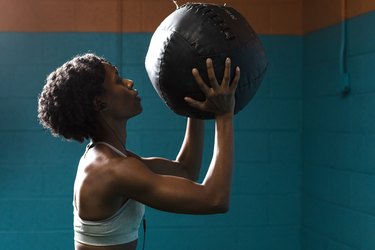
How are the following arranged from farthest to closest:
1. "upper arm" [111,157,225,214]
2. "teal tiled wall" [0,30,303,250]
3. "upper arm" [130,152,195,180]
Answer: "teal tiled wall" [0,30,303,250] → "upper arm" [130,152,195,180] → "upper arm" [111,157,225,214]

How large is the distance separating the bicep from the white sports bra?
0.13 meters

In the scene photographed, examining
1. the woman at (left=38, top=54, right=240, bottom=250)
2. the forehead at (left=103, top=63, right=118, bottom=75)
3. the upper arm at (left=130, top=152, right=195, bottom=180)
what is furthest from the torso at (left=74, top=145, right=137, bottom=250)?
the upper arm at (left=130, top=152, right=195, bottom=180)

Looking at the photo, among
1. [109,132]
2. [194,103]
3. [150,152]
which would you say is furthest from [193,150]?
[150,152]

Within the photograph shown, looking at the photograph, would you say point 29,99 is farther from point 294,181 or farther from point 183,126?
point 294,181

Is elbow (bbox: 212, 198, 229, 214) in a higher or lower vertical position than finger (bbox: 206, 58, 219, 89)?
lower

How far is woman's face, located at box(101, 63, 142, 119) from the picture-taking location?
5.67ft

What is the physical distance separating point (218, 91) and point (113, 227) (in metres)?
0.51

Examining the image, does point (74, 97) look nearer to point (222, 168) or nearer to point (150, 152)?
point (222, 168)

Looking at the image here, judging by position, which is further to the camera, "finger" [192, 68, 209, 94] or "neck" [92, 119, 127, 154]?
"neck" [92, 119, 127, 154]

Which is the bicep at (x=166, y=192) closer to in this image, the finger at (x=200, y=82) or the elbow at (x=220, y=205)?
the elbow at (x=220, y=205)

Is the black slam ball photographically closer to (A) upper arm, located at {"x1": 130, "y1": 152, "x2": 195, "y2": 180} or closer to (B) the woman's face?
(B) the woman's face

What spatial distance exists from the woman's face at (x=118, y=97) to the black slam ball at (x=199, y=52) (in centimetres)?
11

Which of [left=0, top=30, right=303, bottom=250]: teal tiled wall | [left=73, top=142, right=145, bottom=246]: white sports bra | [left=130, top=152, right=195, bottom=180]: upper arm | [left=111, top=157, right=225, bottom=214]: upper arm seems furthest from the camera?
[left=0, top=30, right=303, bottom=250]: teal tiled wall

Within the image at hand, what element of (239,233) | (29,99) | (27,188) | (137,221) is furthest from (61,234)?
(137,221)
